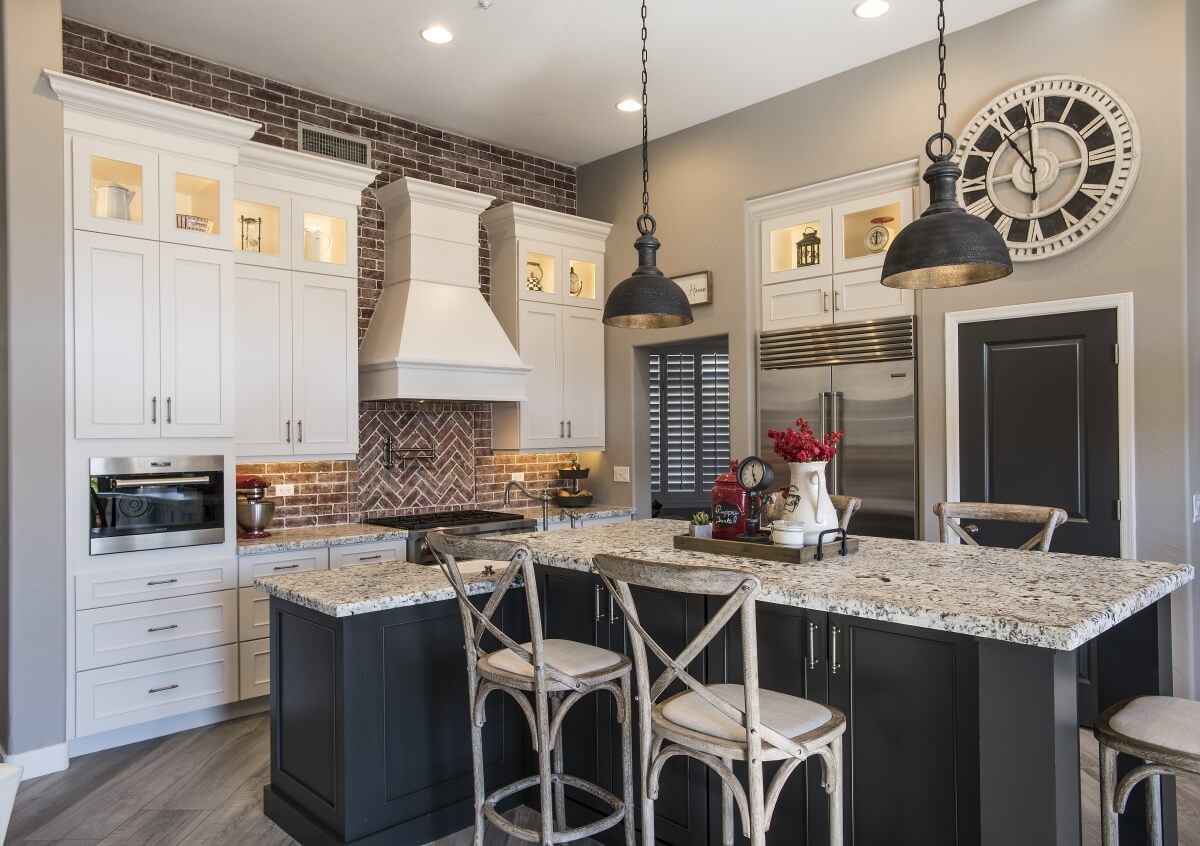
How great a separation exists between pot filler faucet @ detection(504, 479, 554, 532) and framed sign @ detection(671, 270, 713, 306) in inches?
66.6

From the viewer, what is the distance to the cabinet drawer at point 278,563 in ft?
13.3

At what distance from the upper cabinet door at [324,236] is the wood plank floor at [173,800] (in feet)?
8.35

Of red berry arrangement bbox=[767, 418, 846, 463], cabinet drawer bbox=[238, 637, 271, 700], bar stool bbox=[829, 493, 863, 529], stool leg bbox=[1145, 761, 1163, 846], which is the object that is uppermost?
red berry arrangement bbox=[767, 418, 846, 463]

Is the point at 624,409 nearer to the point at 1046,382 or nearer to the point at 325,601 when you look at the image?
the point at 1046,382

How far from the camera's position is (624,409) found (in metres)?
6.00

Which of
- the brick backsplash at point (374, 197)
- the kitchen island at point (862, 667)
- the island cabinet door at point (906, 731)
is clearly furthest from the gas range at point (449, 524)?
the island cabinet door at point (906, 731)

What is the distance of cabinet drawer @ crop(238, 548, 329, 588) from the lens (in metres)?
4.06

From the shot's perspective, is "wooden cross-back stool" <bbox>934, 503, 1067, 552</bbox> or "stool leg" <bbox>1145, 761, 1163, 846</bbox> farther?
"wooden cross-back stool" <bbox>934, 503, 1067, 552</bbox>

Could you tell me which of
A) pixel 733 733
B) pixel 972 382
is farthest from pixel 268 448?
pixel 972 382

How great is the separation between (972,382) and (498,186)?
350 centimetres

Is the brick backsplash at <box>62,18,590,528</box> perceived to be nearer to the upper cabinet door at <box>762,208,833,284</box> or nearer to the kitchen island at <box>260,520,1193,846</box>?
the upper cabinet door at <box>762,208,833,284</box>

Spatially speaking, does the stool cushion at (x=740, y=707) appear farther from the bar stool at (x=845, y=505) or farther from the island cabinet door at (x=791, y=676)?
the bar stool at (x=845, y=505)

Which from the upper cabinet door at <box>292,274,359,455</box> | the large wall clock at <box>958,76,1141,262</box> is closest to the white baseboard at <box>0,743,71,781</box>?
the upper cabinet door at <box>292,274,359,455</box>

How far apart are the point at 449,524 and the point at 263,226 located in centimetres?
200
